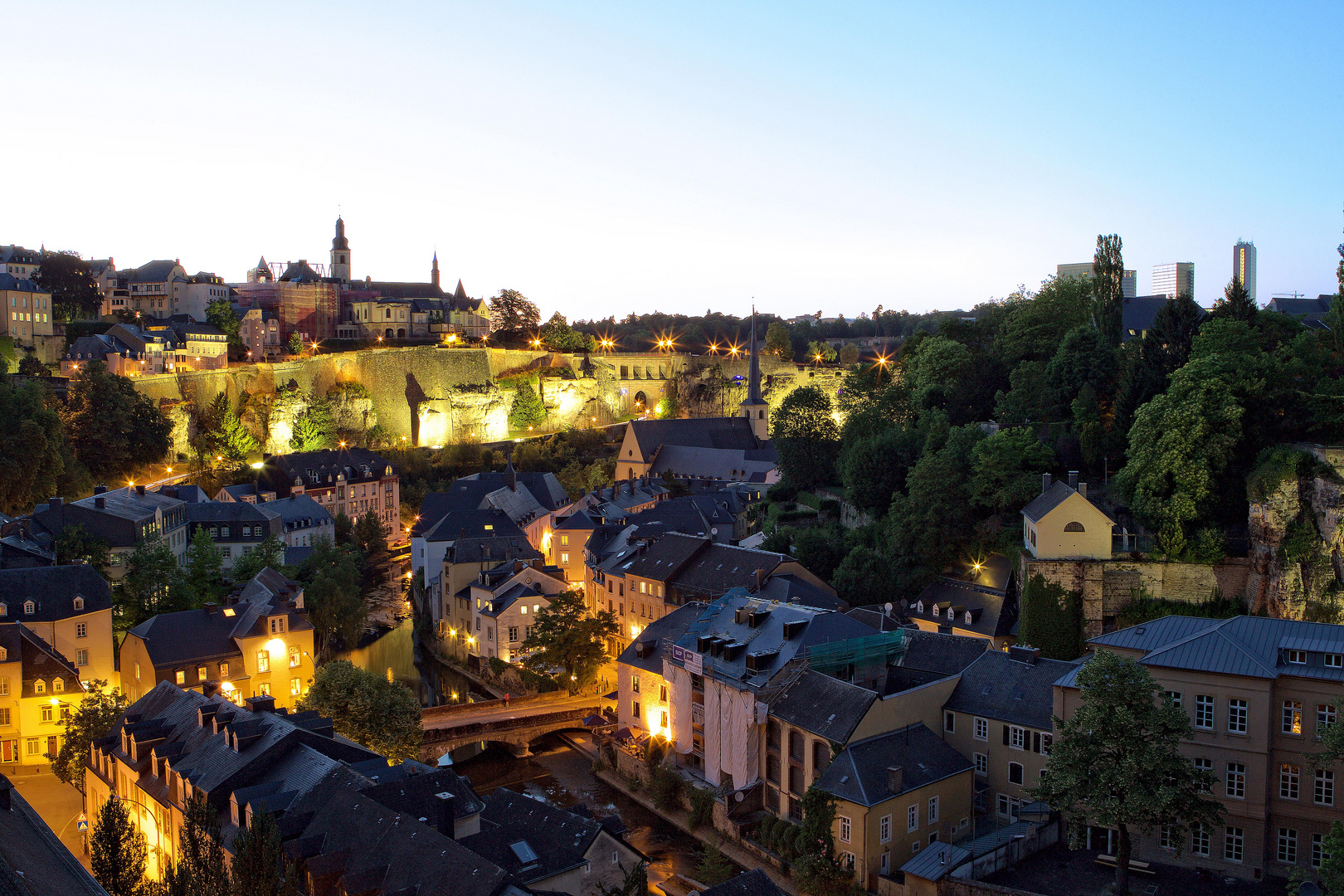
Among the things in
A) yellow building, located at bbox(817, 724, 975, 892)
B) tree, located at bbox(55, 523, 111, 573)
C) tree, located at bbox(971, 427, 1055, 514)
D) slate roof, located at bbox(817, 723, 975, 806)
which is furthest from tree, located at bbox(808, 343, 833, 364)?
yellow building, located at bbox(817, 724, 975, 892)

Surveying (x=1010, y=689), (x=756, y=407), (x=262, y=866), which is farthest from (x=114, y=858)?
(x=756, y=407)

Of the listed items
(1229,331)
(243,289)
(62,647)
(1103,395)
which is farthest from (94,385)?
(1229,331)

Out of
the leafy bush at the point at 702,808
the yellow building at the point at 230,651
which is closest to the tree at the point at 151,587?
the yellow building at the point at 230,651

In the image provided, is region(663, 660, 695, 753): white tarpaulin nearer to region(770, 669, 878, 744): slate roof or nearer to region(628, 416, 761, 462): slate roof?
region(770, 669, 878, 744): slate roof

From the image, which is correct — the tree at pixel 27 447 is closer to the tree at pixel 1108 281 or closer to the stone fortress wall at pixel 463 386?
the stone fortress wall at pixel 463 386

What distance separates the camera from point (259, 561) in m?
33.3

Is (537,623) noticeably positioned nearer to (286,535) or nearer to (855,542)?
(855,542)

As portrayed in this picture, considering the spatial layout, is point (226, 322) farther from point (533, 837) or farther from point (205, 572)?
point (533, 837)

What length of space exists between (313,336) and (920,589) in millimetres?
52235

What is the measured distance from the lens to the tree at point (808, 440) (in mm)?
40750

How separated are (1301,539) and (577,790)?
17.5m

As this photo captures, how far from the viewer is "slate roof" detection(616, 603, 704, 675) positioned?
84.4 ft

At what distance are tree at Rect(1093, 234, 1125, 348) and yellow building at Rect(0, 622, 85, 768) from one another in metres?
32.7

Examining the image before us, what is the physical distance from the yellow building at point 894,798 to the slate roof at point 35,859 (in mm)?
11518
